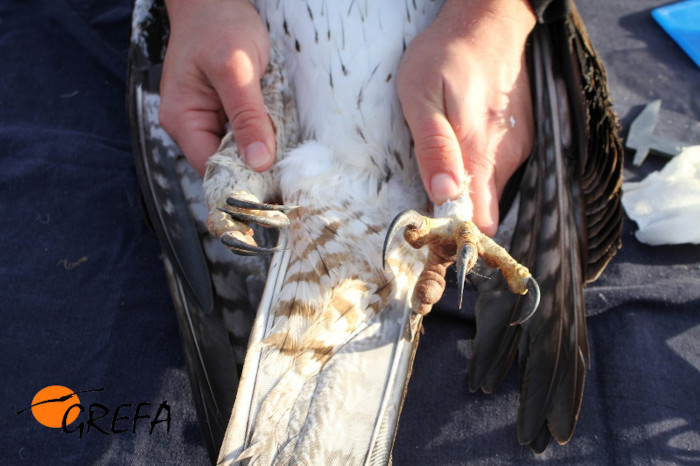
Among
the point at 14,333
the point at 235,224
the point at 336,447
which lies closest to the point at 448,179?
the point at 235,224

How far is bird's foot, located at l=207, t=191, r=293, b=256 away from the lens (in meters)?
1.72

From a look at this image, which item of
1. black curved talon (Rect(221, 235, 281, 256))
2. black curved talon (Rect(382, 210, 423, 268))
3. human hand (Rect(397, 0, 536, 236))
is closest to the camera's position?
black curved talon (Rect(382, 210, 423, 268))

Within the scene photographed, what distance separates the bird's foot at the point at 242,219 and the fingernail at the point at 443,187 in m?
0.51

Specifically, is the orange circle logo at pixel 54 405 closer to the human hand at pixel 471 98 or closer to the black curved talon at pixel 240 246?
the black curved talon at pixel 240 246

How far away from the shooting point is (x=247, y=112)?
6.23ft

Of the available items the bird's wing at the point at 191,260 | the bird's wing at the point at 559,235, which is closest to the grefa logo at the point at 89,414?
the bird's wing at the point at 191,260

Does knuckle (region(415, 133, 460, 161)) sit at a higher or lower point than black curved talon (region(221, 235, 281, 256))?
higher

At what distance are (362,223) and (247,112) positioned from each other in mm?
584

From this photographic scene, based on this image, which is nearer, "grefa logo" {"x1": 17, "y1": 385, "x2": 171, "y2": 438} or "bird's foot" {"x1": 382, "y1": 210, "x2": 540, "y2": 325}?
"bird's foot" {"x1": 382, "y1": 210, "x2": 540, "y2": 325}

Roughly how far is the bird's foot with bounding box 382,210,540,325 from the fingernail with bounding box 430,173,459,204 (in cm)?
10

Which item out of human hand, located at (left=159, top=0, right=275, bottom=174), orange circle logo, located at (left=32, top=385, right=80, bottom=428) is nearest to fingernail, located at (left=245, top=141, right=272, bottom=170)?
human hand, located at (left=159, top=0, right=275, bottom=174)

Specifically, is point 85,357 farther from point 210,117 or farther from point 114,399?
point 210,117

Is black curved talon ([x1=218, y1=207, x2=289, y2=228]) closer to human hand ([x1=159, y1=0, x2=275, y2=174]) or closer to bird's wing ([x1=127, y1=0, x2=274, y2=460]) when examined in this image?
human hand ([x1=159, y1=0, x2=275, y2=174])

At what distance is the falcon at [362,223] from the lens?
67.2 inches
